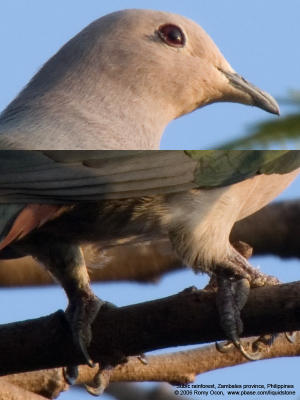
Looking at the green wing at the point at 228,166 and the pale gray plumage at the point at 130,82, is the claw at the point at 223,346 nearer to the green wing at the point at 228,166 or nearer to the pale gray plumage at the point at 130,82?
the green wing at the point at 228,166

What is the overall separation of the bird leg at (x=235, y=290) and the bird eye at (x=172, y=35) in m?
1.40

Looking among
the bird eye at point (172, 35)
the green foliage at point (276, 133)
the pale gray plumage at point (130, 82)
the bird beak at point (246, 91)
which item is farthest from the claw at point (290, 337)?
the green foliage at point (276, 133)

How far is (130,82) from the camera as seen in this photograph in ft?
13.9

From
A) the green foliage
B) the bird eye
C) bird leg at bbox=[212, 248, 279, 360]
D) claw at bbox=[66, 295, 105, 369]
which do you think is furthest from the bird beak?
the green foliage

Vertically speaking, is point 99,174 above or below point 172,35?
below

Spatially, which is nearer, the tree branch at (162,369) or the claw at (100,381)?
the claw at (100,381)

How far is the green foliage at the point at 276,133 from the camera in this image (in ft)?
2.94

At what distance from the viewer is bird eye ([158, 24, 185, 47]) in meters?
4.43

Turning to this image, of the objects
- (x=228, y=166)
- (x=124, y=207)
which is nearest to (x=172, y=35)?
(x=228, y=166)

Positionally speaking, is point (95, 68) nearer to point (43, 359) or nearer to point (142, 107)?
point (142, 107)

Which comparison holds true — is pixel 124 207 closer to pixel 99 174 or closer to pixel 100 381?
pixel 99 174

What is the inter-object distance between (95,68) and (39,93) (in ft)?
1.12

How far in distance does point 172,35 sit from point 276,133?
366cm

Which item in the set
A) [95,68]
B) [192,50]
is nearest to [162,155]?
[95,68]
